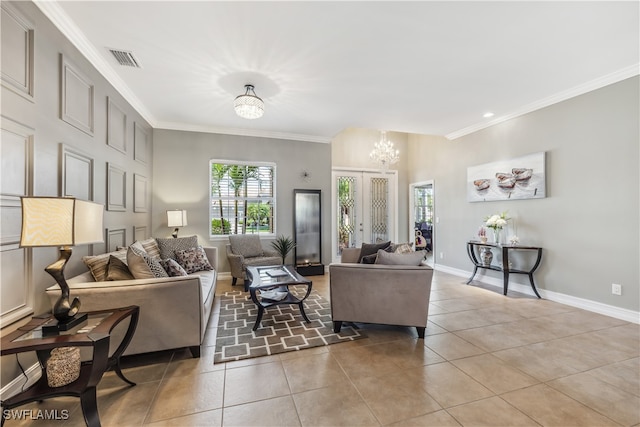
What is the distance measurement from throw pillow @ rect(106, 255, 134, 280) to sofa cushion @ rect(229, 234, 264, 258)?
251 cm

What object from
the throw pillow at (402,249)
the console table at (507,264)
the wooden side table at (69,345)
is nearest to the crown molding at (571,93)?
the console table at (507,264)

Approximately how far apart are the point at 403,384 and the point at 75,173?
328 centimetres

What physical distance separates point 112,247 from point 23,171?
5.29 feet

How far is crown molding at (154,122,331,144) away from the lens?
4.88 meters

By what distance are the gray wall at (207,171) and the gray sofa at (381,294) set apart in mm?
2932

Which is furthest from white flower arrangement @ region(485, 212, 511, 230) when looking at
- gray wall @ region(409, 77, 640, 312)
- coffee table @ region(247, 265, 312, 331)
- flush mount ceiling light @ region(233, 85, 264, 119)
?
flush mount ceiling light @ region(233, 85, 264, 119)

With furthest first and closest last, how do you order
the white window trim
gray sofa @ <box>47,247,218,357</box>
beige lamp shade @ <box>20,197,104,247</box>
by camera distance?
the white window trim, gray sofa @ <box>47,247,218,357</box>, beige lamp shade @ <box>20,197,104,247</box>

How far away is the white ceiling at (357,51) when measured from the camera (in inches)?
86.8

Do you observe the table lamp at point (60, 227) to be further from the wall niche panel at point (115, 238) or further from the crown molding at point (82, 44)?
the wall niche panel at point (115, 238)

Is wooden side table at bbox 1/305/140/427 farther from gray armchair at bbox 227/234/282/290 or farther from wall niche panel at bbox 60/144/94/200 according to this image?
gray armchair at bbox 227/234/282/290

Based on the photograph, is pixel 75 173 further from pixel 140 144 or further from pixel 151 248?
pixel 140 144

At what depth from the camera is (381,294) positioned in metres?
A: 2.69

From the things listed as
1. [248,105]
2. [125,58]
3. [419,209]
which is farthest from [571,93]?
[125,58]

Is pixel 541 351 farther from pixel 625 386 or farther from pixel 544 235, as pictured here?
pixel 544 235
